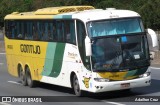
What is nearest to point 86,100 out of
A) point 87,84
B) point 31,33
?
point 87,84

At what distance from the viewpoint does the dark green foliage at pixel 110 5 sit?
1697 inches

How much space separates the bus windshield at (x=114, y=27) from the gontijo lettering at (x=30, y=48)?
4.69m

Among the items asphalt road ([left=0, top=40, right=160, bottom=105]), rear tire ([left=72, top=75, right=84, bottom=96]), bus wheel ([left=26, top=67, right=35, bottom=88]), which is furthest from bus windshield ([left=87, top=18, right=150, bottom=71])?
bus wheel ([left=26, top=67, right=35, bottom=88])

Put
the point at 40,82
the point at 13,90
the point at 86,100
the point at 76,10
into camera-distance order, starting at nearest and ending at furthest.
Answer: the point at 86,100 → the point at 76,10 → the point at 13,90 → the point at 40,82

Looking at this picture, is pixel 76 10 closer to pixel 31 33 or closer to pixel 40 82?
pixel 31 33

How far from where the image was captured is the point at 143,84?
17750 millimetres

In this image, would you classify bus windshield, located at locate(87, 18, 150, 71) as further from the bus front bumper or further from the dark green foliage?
the dark green foliage

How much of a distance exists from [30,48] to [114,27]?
5.91 m

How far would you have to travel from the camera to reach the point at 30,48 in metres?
22.9

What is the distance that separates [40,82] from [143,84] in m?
7.20

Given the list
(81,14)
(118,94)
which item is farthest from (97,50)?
(118,94)

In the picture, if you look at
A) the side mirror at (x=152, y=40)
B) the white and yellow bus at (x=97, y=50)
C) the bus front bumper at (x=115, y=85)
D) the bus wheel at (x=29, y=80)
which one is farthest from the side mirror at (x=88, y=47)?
the bus wheel at (x=29, y=80)

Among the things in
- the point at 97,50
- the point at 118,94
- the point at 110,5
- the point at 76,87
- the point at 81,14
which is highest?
the point at 81,14

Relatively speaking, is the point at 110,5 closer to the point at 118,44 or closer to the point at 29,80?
the point at 29,80
